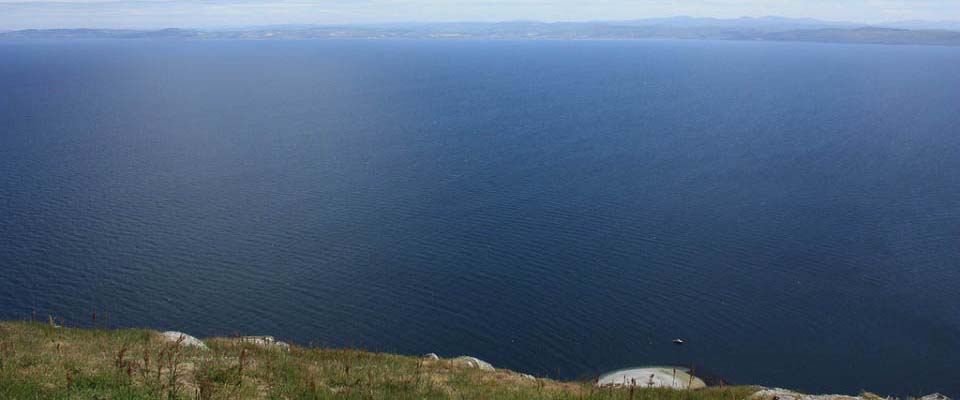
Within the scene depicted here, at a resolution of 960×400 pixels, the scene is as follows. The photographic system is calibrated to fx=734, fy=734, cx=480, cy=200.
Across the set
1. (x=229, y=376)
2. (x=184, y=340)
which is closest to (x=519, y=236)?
(x=184, y=340)

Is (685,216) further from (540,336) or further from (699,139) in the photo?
(699,139)

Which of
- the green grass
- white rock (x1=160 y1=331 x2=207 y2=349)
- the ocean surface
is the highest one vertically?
the ocean surface

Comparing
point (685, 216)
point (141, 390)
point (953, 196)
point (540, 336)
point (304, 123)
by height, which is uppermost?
point (304, 123)

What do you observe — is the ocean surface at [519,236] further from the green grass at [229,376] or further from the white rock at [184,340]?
the green grass at [229,376]

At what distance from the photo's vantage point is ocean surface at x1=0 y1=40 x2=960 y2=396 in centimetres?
3659

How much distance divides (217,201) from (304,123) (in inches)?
1407

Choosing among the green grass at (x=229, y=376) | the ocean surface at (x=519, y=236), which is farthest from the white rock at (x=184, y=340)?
the ocean surface at (x=519, y=236)

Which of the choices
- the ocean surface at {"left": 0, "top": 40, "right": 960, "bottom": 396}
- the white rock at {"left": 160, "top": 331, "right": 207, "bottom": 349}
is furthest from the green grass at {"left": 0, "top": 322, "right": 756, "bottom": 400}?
the ocean surface at {"left": 0, "top": 40, "right": 960, "bottom": 396}

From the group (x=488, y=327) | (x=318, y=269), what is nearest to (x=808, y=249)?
(x=488, y=327)

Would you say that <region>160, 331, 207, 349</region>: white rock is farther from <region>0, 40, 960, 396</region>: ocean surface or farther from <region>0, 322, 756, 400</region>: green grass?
<region>0, 40, 960, 396</region>: ocean surface

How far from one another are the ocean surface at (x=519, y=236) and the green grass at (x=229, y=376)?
16.8 meters

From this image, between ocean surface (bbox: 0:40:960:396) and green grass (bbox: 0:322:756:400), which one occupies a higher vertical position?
ocean surface (bbox: 0:40:960:396)

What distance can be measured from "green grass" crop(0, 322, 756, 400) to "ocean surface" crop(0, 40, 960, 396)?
16.8 meters

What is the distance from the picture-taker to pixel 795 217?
5238 centimetres
